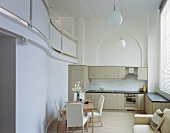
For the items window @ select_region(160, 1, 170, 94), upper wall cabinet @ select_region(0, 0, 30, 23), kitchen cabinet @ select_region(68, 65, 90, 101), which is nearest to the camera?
upper wall cabinet @ select_region(0, 0, 30, 23)

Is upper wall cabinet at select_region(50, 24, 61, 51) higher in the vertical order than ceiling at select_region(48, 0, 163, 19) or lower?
lower

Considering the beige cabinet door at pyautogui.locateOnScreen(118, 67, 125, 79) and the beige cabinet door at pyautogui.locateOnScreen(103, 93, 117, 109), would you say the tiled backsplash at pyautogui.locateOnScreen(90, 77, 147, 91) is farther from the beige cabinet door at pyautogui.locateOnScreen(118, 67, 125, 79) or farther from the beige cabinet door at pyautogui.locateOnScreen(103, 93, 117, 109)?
the beige cabinet door at pyautogui.locateOnScreen(103, 93, 117, 109)

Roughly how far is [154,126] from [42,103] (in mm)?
Answer: 2518

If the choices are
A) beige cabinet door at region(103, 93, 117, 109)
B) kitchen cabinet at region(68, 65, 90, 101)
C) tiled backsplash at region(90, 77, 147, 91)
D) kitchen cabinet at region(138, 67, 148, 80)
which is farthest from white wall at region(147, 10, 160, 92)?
kitchen cabinet at region(68, 65, 90, 101)

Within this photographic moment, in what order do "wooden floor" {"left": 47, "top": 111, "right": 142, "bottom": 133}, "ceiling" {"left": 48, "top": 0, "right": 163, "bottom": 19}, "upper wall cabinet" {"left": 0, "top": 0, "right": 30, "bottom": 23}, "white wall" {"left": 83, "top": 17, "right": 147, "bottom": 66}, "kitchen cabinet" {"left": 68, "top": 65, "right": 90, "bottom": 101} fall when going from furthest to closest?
"white wall" {"left": 83, "top": 17, "right": 147, "bottom": 66} → "kitchen cabinet" {"left": 68, "top": 65, "right": 90, "bottom": 101} → "ceiling" {"left": 48, "top": 0, "right": 163, "bottom": 19} → "wooden floor" {"left": 47, "top": 111, "right": 142, "bottom": 133} → "upper wall cabinet" {"left": 0, "top": 0, "right": 30, "bottom": 23}

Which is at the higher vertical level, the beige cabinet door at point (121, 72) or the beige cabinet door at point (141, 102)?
the beige cabinet door at point (121, 72)

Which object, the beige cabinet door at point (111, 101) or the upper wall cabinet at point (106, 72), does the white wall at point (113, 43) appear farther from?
the beige cabinet door at point (111, 101)

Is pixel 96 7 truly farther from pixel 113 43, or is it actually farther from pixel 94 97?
pixel 94 97

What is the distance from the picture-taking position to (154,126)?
474cm

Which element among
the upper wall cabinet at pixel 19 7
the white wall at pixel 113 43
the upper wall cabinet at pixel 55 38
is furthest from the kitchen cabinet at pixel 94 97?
the upper wall cabinet at pixel 19 7

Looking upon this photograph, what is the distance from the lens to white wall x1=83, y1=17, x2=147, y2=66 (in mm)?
9930

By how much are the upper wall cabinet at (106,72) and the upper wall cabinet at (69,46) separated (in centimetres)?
109

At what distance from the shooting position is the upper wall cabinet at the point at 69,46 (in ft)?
26.7

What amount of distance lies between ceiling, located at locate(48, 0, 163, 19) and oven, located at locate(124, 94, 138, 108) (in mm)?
3445
